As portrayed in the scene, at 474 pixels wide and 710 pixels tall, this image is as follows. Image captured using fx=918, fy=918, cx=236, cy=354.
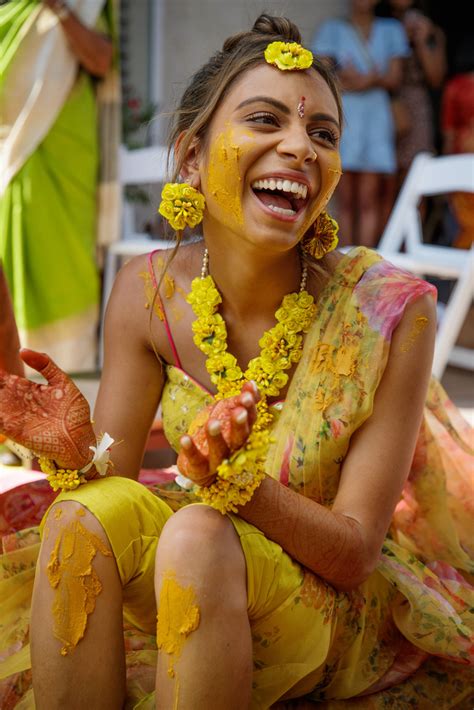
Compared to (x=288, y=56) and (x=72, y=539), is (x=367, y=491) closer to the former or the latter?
(x=72, y=539)

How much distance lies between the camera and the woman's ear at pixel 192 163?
195cm

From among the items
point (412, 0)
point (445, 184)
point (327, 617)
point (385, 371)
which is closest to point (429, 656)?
point (327, 617)

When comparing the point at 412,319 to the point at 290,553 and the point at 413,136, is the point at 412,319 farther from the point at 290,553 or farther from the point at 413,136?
the point at 413,136

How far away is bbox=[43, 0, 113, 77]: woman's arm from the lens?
4.17 m

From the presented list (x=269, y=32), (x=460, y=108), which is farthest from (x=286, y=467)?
(x=460, y=108)

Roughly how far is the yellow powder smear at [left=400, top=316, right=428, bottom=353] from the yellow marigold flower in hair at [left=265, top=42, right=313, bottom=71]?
56 centimetres

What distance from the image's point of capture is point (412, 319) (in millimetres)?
1788

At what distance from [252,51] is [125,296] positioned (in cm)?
59

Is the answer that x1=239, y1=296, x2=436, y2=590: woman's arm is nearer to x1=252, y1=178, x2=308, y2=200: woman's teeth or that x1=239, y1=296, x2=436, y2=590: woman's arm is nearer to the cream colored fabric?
x1=252, y1=178, x2=308, y2=200: woman's teeth

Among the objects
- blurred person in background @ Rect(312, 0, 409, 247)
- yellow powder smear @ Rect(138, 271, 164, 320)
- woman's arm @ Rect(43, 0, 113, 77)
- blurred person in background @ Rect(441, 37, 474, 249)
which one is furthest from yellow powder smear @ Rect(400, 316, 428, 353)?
blurred person in background @ Rect(441, 37, 474, 249)

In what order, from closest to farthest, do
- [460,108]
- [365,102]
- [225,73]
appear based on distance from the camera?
[225,73] → [365,102] → [460,108]

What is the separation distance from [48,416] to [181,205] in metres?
0.55

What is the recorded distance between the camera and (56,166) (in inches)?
173

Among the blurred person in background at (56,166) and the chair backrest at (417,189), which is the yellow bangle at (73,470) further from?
the chair backrest at (417,189)
